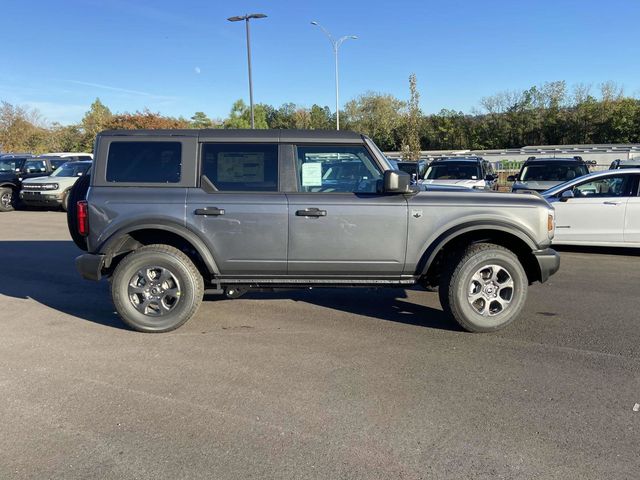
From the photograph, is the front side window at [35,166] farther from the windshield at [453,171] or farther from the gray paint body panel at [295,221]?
the gray paint body panel at [295,221]

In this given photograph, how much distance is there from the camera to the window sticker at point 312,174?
16.5 feet

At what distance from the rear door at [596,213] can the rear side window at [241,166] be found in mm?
6492

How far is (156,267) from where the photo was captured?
16.4 feet

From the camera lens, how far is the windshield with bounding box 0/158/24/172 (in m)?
18.9

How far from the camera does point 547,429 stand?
10.6 ft

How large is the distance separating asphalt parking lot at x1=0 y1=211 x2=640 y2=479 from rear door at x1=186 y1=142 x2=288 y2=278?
2.48 ft

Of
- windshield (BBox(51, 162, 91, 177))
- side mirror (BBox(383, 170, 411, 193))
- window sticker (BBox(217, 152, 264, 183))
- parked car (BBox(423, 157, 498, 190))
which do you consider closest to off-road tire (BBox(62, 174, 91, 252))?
window sticker (BBox(217, 152, 264, 183))

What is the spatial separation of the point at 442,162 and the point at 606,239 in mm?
6230

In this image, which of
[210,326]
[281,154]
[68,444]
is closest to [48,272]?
[210,326]

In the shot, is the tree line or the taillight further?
the tree line

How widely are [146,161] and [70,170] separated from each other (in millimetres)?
14175

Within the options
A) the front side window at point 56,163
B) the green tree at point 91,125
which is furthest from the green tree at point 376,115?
the front side window at point 56,163

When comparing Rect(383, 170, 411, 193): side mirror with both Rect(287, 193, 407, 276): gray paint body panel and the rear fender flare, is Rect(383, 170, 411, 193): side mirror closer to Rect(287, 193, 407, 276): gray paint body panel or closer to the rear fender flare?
Rect(287, 193, 407, 276): gray paint body panel

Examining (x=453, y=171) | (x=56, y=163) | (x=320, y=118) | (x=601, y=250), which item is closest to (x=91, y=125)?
(x=320, y=118)
